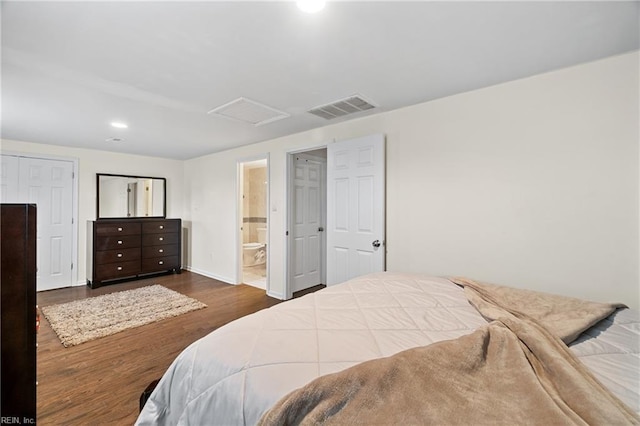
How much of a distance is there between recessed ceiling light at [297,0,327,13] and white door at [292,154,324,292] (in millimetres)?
2611

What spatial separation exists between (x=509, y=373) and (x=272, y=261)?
344 centimetres

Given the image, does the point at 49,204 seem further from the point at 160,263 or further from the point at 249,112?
the point at 249,112

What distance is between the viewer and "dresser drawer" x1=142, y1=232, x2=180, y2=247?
4.95 metres

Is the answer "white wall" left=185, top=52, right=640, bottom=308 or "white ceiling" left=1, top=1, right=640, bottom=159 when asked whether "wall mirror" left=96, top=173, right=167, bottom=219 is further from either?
"white wall" left=185, top=52, right=640, bottom=308

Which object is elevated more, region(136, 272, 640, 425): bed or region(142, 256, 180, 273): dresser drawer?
region(136, 272, 640, 425): bed

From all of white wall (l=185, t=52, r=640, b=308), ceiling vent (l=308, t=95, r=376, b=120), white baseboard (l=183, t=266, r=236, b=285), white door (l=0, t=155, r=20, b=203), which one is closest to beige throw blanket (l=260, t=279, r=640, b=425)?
white wall (l=185, t=52, r=640, b=308)

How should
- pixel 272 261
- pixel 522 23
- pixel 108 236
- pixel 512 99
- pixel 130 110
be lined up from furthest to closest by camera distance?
pixel 108 236 → pixel 272 261 → pixel 130 110 → pixel 512 99 → pixel 522 23

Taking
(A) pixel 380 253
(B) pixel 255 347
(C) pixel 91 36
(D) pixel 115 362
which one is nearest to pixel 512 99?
(A) pixel 380 253

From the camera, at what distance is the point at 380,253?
2.82 metres

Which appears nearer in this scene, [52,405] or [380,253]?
[52,405]

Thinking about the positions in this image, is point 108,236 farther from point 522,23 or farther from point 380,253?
point 522,23

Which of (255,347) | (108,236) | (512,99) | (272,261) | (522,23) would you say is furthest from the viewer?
(108,236)

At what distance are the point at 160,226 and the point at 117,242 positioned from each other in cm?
70

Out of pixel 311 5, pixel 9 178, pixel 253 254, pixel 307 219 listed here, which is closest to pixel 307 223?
pixel 307 219
